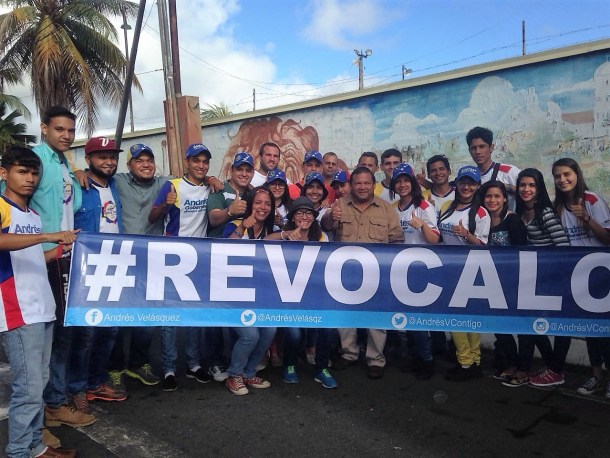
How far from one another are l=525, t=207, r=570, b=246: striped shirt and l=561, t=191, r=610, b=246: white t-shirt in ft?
0.23

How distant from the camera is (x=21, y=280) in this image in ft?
9.50

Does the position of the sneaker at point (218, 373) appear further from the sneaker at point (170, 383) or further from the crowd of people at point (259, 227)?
the sneaker at point (170, 383)

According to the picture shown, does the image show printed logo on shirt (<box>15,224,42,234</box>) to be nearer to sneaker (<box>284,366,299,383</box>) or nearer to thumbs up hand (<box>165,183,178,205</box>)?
thumbs up hand (<box>165,183,178,205</box>)

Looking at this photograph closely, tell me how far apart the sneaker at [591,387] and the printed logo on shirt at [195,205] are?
3481 millimetres

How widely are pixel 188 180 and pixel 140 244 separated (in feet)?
2.65

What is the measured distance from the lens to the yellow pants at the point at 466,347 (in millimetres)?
4605

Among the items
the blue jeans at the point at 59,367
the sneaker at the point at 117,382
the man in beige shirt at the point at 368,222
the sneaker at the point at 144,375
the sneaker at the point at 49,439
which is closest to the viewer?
the sneaker at the point at 49,439

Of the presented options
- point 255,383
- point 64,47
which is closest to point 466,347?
point 255,383

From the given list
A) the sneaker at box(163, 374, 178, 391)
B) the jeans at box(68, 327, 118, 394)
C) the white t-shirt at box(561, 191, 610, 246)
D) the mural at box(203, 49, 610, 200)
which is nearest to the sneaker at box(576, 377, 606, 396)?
the white t-shirt at box(561, 191, 610, 246)

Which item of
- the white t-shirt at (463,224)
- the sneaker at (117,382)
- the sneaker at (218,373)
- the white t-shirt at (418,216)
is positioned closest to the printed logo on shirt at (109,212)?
the sneaker at (117,382)

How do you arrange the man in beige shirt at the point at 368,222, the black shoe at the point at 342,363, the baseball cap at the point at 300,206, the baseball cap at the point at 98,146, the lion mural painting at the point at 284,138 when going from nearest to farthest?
the baseball cap at the point at 98,146, the baseball cap at the point at 300,206, the man in beige shirt at the point at 368,222, the black shoe at the point at 342,363, the lion mural painting at the point at 284,138

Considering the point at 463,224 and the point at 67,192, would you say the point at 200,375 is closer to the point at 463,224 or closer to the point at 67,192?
the point at 67,192

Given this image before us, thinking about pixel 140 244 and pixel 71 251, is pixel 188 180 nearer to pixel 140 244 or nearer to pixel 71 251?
pixel 140 244

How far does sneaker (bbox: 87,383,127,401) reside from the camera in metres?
4.09
